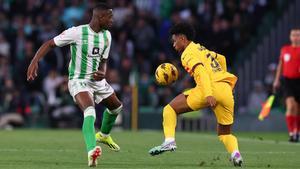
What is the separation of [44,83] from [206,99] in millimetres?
15107

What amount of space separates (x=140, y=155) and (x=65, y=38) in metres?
2.36

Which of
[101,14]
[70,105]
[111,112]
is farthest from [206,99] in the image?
[70,105]

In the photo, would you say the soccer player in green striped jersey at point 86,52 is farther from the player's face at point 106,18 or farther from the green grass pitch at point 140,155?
the green grass pitch at point 140,155

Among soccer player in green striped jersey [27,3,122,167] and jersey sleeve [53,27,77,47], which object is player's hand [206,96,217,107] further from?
jersey sleeve [53,27,77,47]

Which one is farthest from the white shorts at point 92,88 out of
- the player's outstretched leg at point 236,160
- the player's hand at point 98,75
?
the player's outstretched leg at point 236,160

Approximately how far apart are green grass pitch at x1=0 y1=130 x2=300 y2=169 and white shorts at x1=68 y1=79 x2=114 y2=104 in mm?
897

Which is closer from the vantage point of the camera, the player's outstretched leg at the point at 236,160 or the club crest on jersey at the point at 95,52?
the player's outstretched leg at the point at 236,160

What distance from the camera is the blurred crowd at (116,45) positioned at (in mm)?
27344

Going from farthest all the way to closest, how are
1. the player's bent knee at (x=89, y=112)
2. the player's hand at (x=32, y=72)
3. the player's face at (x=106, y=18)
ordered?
the player's face at (x=106, y=18) < the player's hand at (x=32, y=72) < the player's bent knee at (x=89, y=112)

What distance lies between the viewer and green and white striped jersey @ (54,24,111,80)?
14055 millimetres

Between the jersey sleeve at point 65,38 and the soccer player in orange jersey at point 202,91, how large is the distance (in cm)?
143

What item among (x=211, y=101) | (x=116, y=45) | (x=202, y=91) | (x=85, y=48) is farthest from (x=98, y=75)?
(x=116, y=45)

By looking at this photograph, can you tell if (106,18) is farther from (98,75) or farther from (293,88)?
(293,88)

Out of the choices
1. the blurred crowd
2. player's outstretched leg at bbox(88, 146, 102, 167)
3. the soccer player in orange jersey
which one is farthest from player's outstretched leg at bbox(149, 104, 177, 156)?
the blurred crowd
